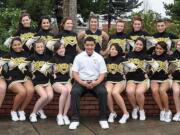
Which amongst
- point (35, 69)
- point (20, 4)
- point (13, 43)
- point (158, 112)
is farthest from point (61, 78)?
point (20, 4)

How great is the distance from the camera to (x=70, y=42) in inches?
362

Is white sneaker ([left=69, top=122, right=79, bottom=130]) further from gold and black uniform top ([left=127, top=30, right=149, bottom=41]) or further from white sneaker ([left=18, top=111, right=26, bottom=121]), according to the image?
gold and black uniform top ([left=127, top=30, right=149, bottom=41])

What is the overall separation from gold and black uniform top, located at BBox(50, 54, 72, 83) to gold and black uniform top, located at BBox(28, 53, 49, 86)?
5.8 inches

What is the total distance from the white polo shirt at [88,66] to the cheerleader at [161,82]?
3.25ft

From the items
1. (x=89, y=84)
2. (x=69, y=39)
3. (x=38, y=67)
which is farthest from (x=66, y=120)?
(x=69, y=39)

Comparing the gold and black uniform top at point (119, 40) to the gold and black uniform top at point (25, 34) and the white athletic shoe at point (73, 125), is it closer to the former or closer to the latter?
the gold and black uniform top at point (25, 34)

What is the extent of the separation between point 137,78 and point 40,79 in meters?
1.69

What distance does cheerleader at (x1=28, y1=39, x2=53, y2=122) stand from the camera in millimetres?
8625

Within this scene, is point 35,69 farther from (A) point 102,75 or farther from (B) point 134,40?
(B) point 134,40

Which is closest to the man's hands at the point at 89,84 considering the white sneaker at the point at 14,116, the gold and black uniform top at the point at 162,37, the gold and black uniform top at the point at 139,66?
the gold and black uniform top at the point at 139,66

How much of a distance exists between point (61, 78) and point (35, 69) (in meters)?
0.47

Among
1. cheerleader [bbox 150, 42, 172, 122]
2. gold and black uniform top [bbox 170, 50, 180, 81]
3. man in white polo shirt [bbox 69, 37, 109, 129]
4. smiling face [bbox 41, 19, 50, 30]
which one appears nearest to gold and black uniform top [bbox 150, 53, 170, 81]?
cheerleader [bbox 150, 42, 172, 122]

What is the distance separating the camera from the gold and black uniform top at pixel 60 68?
28.8 feet

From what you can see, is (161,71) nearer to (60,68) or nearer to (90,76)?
(90,76)
